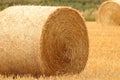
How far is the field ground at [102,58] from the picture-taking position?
9.09 metres

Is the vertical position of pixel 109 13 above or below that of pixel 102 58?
below

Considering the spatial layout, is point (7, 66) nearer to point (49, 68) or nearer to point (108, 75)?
point (49, 68)

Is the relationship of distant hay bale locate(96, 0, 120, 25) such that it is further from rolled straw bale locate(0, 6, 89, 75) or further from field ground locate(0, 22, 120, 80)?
rolled straw bale locate(0, 6, 89, 75)

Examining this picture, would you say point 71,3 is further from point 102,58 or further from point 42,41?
point 42,41

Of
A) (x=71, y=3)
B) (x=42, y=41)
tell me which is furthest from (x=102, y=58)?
(x=71, y=3)

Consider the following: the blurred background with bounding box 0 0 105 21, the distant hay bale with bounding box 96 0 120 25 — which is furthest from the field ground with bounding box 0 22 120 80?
the blurred background with bounding box 0 0 105 21

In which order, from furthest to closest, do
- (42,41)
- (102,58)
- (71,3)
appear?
(71,3)
(102,58)
(42,41)

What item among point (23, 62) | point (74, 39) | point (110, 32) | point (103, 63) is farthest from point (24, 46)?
point (110, 32)

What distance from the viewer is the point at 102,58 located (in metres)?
11.6

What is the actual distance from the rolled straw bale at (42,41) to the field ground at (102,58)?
32 centimetres

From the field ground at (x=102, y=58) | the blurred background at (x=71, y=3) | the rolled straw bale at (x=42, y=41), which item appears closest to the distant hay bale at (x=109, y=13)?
the field ground at (x=102, y=58)

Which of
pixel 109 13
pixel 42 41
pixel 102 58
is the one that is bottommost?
pixel 109 13

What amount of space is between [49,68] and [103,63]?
2.15m

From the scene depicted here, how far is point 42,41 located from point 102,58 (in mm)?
2951
